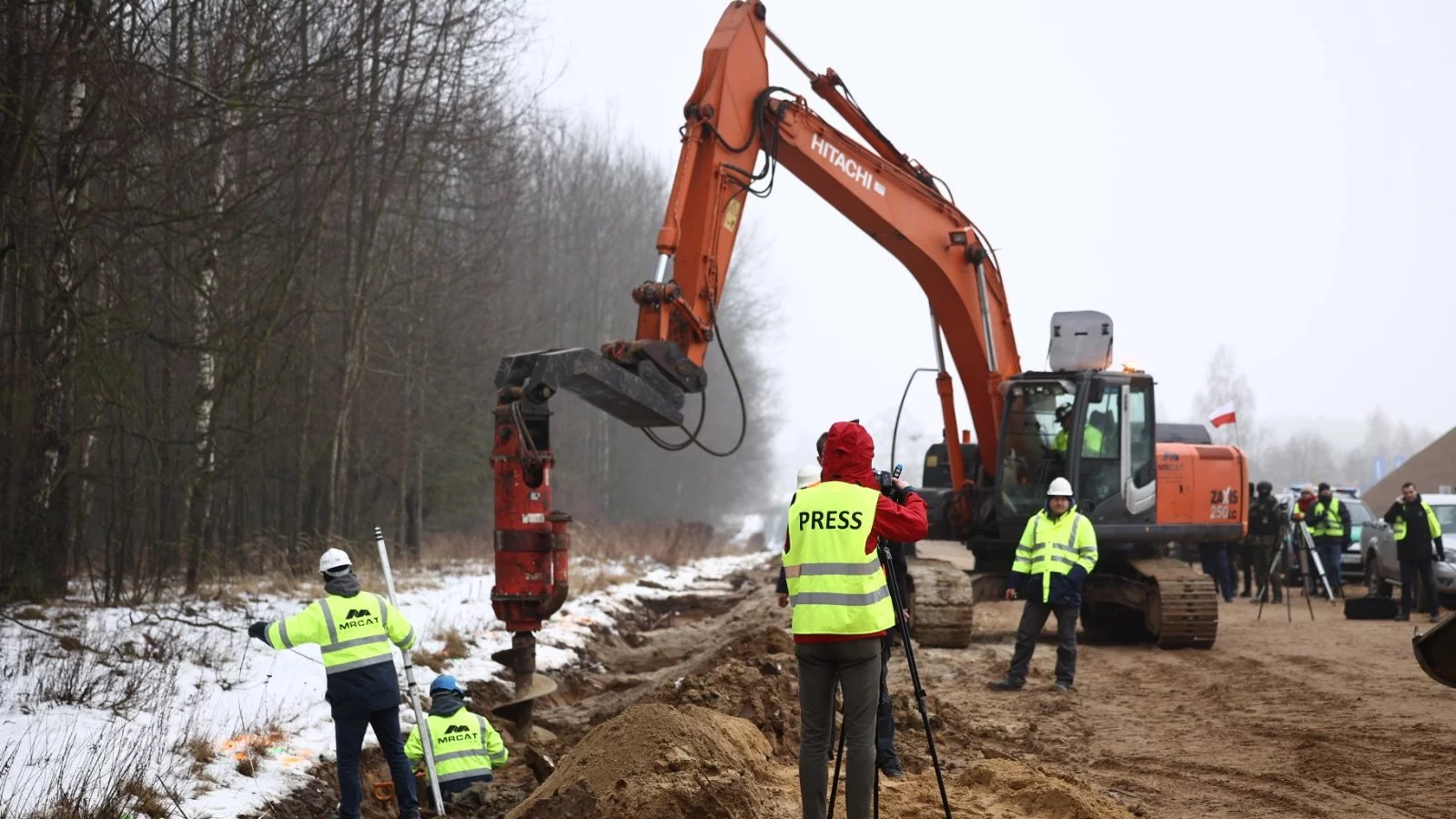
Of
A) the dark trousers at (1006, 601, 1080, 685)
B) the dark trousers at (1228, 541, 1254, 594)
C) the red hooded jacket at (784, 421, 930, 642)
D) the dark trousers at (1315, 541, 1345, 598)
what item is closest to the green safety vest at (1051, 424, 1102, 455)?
the dark trousers at (1006, 601, 1080, 685)

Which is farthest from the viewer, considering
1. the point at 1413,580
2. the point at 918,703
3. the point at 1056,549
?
the point at 1413,580

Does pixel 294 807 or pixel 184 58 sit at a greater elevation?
pixel 184 58

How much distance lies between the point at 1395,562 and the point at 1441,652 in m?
17.7

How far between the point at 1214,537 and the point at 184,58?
538 inches

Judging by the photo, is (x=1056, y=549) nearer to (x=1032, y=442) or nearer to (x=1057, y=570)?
(x=1057, y=570)

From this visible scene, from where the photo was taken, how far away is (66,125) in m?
12.0

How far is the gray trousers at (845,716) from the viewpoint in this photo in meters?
6.39

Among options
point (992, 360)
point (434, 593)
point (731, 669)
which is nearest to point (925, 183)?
point (992, 360)

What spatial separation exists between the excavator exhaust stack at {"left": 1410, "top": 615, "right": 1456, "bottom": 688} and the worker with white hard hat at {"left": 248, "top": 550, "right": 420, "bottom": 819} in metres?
5.59

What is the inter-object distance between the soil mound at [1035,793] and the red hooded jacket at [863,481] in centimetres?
154

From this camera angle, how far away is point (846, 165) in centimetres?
1434

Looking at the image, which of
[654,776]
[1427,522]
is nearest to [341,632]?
[654,776]

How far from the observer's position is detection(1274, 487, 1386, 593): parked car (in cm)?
2081

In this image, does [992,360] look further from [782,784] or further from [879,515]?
[879,515]
